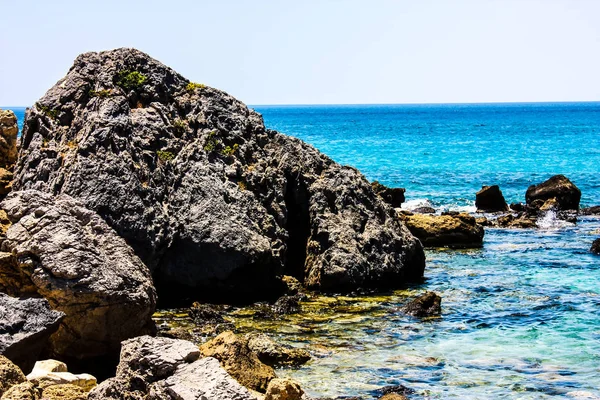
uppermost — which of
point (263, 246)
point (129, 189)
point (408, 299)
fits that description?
point (129, 189)

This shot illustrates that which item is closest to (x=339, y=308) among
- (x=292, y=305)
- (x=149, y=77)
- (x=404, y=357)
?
(x=292, y=305)

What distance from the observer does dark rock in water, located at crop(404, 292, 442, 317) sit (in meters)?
21.1

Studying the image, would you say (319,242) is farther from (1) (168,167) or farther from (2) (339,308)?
(1) (168,167)

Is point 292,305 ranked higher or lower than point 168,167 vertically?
lower

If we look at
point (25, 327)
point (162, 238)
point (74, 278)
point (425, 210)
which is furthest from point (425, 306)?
point (425, 210)

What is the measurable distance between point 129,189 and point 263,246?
4079 mm

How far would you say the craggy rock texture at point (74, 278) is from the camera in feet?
49.4

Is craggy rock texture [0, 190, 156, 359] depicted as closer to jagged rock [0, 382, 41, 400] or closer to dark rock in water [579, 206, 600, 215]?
jagged rock [0, 382, 41, 400]

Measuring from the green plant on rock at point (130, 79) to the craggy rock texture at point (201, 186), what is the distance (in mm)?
62

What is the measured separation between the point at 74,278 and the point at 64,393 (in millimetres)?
3651

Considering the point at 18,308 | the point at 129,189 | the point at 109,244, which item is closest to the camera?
the point at 18,308

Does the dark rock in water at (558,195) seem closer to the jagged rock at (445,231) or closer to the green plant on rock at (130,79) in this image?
the jagged rock at (445,231)

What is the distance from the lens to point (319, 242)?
78.0 ft

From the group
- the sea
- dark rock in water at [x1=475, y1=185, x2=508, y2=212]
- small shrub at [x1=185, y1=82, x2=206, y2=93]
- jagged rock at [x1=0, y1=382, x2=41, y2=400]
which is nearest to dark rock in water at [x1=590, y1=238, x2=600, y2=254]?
the sea
